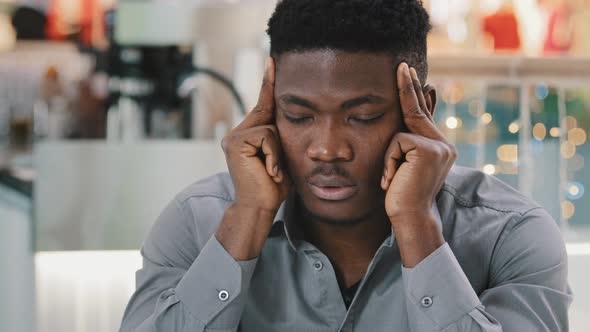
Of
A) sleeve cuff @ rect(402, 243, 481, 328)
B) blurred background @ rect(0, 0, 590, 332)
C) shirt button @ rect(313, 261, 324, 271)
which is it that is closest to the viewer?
sleeve cuff @ rect(402, 243, 481, 328)

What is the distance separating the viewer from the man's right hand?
3.41 feet

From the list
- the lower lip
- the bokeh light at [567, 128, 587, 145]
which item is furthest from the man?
the bokeh light at [567, 128, 587, 145]

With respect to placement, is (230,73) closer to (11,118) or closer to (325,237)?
(11,118)

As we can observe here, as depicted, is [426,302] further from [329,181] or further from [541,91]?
[541,91]

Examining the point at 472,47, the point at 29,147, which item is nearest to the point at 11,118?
the point at 29,147

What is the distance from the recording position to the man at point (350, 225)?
998mm

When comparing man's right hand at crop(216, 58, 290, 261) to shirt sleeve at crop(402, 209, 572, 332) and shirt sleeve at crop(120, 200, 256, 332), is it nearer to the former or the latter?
shirt sleeve at crop(120, 200, 256, 332)

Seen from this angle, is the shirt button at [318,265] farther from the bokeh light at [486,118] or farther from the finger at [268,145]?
the bokeh light at [486,118]

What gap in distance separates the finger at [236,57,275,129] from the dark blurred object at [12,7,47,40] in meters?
2.37

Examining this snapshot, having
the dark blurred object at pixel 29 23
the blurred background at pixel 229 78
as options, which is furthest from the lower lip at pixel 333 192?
the dark blurred object at pixel 29 23

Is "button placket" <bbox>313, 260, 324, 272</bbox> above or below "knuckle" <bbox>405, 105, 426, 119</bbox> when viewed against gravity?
below

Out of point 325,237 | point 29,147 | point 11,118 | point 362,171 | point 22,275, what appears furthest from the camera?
point 11,118

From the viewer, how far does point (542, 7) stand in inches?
117

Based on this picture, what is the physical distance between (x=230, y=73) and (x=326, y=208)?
2028mm
